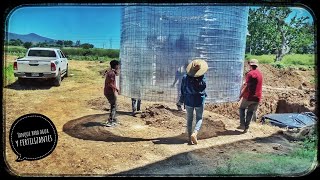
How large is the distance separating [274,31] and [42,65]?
1950mm

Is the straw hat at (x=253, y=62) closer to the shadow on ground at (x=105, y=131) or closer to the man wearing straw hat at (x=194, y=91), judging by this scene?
the man wearing straw hat at (x=194, y=91)

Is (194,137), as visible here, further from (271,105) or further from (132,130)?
(271,105)

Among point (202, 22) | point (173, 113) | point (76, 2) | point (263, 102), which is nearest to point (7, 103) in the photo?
point (76, 2)

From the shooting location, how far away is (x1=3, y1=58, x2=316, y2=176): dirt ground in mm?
3209

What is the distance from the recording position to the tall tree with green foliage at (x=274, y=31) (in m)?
3.21

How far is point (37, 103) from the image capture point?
3203 millimetres

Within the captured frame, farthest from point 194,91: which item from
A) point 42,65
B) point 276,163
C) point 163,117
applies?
point 42,65

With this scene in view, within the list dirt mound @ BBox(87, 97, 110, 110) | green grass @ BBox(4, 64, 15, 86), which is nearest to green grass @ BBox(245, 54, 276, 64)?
dirt mound @ BBox(87, 97, 110, 110)

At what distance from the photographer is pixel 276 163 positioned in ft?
10.8

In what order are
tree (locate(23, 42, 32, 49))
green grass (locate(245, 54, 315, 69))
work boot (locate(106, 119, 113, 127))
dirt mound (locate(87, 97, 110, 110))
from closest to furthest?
tree (locate(23, 42, 32, 49)) → green grass (locate(245, 54, 315, 69)) → dirt mound (locate(87, 97, 110, 110)) → work boot (locate(106, 119, 113, 127))

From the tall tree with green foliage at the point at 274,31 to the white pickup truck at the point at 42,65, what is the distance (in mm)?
1593

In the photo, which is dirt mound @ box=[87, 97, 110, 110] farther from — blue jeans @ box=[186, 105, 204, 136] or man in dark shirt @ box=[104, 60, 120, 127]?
blue jeans @ box=[186, 105, 204, 136]

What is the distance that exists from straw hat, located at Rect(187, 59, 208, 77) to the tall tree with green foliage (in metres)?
0.46

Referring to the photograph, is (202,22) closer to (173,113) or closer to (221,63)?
(221,63)
